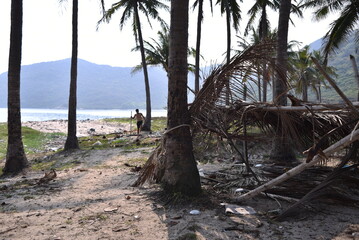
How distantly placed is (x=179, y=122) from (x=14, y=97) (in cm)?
643

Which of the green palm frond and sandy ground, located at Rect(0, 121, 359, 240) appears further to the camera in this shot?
the green palm frond

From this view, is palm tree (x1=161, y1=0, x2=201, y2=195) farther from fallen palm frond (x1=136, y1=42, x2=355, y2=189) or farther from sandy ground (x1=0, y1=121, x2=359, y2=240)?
sandy ground (x1=0, y1=121, x2=359, y2=240)

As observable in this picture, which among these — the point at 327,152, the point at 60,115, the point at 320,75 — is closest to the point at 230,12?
the point at 327,152

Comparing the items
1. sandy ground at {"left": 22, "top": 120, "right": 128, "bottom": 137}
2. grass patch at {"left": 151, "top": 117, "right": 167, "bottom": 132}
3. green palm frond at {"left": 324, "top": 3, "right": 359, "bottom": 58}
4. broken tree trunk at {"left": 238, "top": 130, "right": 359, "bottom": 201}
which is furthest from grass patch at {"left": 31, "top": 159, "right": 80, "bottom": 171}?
green palm frond at {"left": 324, "top": 3, "right": 359, "bottom": 58}

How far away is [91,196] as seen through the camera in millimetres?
5543

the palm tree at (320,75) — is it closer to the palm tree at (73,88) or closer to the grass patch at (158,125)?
the palm tree at (73,88)

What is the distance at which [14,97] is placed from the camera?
8742 mm

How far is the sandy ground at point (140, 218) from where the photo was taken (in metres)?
3.75

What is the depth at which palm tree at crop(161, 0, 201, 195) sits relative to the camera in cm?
495

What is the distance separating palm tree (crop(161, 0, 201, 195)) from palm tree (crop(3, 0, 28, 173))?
5.97 meters

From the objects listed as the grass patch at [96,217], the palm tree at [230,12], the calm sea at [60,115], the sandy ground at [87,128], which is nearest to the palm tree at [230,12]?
the palm tree at [230,12]

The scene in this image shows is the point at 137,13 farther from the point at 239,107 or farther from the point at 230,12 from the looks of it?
the point at 239,107

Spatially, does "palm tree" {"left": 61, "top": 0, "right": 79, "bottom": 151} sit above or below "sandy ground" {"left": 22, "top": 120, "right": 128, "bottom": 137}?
above

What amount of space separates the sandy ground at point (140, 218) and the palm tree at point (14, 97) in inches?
104
